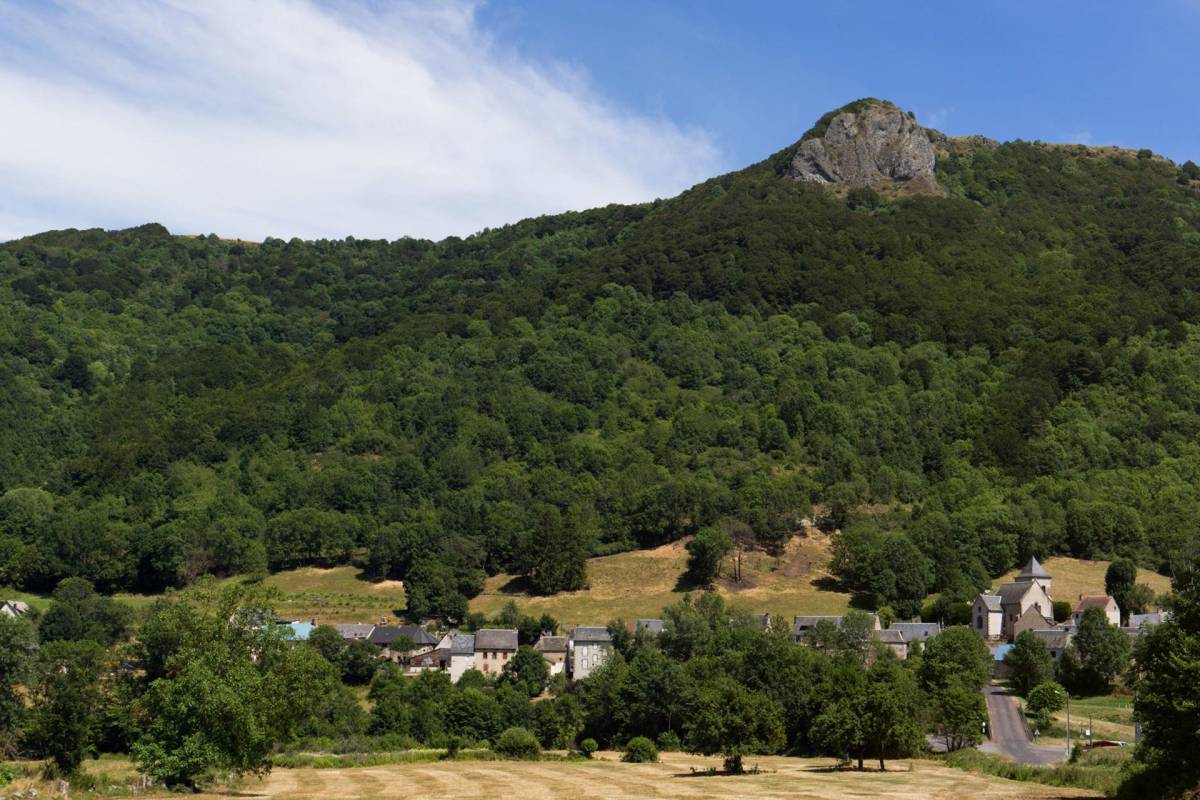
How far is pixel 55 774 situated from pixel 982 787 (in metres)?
38.8

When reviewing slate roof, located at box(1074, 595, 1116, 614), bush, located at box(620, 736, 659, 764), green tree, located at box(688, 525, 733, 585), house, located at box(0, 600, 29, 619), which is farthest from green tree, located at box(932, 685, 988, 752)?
house, located at box(0, 600, 29, 619)

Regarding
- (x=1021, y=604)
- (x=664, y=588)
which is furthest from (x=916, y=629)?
(x=664, y=588)

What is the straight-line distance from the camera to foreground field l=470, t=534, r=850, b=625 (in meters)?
118

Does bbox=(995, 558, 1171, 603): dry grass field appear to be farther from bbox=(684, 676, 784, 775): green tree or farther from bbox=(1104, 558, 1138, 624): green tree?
bbox=(684, 676, 784, 775): green tree

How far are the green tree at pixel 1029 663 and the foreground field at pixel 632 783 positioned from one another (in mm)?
27860

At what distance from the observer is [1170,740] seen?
3809 centimetres

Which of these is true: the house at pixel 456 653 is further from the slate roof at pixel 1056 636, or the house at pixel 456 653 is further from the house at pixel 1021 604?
the house at pixel 1021 604

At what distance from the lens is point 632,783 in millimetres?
53844

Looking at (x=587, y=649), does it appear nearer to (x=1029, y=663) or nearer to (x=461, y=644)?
(x=461, y=644)

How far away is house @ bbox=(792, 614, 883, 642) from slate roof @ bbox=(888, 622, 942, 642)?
6.03ft

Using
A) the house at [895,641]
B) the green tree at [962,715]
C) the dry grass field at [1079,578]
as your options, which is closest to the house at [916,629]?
the house at [895,641]

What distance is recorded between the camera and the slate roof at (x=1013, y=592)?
111625 mm

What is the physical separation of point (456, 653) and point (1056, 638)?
47.9 metres

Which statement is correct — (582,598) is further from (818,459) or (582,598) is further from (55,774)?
(55,774)
